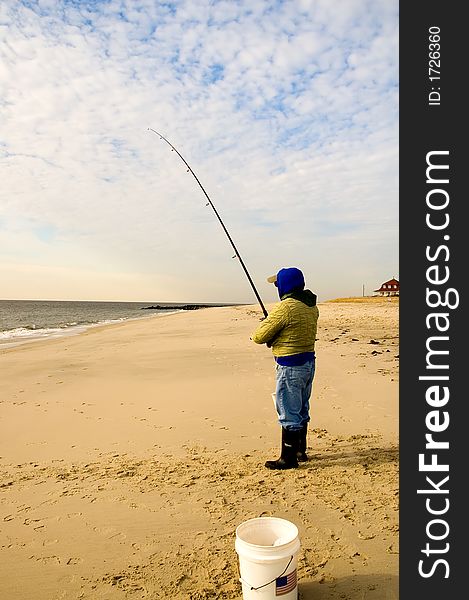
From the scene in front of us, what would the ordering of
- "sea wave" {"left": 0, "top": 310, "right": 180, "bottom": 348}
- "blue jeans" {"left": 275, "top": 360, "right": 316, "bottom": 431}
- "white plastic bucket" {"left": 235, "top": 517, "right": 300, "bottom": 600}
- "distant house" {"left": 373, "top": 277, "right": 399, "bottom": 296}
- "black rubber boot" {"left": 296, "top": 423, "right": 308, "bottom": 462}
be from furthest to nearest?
"distant house" {"left": 373, "top": 277, "right": 399, "bottom": 296}
"sea wave" {"left": 0, "top": 310, "right": 180, "bottom": 348}
"black rubber boot" {"left": 296, "top": 423, "right": 308, "bottom": 462}
"blue jeans" {"left": 275, "top": 360, "right": 316, "bottom": 431}
"white plastic bucket" {"left": 235, "top": 517, "right": 300, "bottom": 600}

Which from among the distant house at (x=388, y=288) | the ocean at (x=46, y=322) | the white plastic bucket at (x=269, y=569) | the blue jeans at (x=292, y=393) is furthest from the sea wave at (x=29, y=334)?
the distant house at (x=388, y=288)

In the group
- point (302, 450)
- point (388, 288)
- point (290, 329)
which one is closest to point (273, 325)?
point (290, 329)

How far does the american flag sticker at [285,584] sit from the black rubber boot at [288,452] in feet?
6.47

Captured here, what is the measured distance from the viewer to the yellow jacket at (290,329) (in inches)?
180

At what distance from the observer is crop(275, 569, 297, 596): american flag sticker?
8.38ft

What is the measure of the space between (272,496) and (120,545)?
1285mm

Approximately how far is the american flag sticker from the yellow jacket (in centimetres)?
222

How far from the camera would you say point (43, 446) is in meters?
5.57

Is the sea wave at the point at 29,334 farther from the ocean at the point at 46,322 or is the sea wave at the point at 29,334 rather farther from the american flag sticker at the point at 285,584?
the american flag sticker at the point at 285,584

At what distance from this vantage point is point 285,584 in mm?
2572

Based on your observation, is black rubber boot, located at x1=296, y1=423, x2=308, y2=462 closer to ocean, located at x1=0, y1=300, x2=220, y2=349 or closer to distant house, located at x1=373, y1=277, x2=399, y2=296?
ocean, located at x1=0, y1=300, x2=220, y2=349

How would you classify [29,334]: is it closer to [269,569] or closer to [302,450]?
[302,450]

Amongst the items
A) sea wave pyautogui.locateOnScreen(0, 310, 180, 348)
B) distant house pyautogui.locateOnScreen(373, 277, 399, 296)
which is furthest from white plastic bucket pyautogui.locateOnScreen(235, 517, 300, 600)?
distant house pyautogui.locateOnScreen(373, 277, 399, 296)

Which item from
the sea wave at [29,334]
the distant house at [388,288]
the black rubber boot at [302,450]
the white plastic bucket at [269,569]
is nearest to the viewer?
the white plastic bucket at [269,569]
